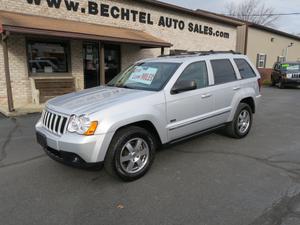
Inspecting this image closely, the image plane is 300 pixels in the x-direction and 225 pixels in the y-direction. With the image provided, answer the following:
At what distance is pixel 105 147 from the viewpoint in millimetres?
3350

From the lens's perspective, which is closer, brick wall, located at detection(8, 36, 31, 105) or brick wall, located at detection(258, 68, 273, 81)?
brick wall, located at detection(8, 36, 31, 105)

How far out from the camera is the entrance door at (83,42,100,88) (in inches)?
456

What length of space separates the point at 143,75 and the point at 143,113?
1141mm

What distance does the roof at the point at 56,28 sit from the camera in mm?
7773

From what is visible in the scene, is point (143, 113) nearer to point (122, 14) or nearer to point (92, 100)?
point (92, 100)

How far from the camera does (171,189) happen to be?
349 cm

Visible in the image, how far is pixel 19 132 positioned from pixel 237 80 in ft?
16.8

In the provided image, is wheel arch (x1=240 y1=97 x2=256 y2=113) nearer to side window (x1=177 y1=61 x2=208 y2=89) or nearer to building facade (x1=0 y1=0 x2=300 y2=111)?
side window (x1=177 y1=61 x2=208 y2=89)

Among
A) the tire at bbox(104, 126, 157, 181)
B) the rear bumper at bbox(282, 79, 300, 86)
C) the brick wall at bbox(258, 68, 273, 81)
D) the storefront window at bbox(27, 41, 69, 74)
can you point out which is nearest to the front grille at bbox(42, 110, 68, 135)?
the tire at bbox(104, 126, 157, 181)

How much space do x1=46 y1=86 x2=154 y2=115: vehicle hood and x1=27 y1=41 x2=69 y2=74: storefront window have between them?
6.91 m

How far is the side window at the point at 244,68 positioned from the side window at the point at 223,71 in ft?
1.07

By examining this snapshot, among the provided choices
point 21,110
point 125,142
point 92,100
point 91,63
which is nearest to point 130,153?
point 125,142

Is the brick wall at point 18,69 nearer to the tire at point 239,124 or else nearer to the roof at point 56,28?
the roof at point 56,28

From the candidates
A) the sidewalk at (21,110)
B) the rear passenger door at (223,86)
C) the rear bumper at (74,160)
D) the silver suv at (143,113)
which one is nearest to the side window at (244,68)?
the silver suv at (143,113)
